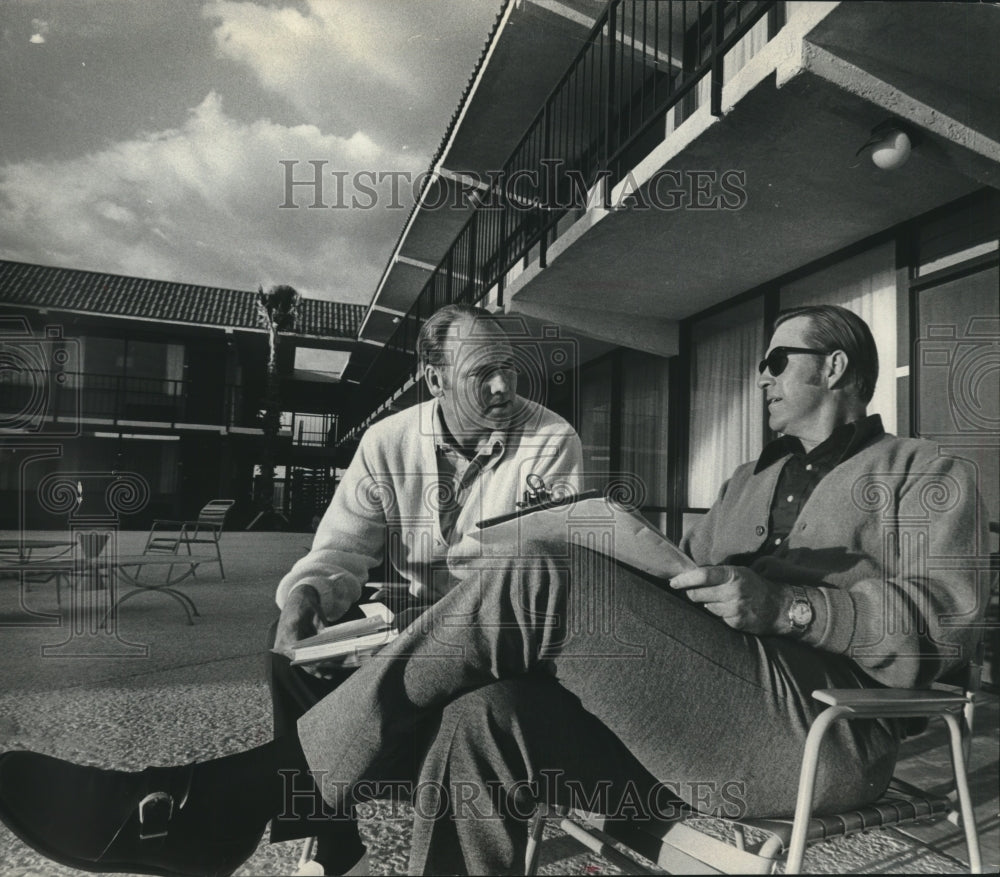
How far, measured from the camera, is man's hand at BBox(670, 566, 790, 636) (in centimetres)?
87

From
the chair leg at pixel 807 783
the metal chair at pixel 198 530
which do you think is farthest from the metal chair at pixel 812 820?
the metal chair at pixel 198 530

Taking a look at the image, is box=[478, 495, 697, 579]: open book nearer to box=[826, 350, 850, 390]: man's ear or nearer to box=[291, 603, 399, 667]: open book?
box=[291, 603, 399, 667]: open book

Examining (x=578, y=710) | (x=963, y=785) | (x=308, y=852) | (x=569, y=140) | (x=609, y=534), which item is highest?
(x=569, y=140)

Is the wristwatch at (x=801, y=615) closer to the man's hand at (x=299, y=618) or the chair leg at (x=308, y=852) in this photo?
the man's hand at (x=299, y=618)

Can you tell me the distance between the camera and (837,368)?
3.98 ft

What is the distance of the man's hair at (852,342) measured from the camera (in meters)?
1.20

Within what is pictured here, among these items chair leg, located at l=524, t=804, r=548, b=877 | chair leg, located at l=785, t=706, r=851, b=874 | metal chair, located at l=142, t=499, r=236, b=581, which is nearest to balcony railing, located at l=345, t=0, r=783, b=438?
metal chair, located at l=142, t=499, r=236, b=581

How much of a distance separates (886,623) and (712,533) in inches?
19.2

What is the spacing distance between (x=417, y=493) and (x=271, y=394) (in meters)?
0.37

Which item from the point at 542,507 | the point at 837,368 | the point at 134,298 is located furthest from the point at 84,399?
the point at 837,368

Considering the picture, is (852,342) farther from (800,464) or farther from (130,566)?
(130,566)

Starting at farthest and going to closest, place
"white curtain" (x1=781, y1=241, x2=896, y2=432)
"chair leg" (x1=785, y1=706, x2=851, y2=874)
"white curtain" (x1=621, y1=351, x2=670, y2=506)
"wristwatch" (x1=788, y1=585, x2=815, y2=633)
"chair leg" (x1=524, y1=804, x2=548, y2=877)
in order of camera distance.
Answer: "white curtain" (x1=621, y1=351, x2=670, y2=506), "white curtain" (x1=781, y1=241, x2=896, y2=432), "chair leg" (x1=524, y1=804, x2=548, y2=877), "wristwatch" (x1=788, y1=585, x2=815, y2=633), "chair leg" (x1=785, y1=706, x2=851, y2=874)

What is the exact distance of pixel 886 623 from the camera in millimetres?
905

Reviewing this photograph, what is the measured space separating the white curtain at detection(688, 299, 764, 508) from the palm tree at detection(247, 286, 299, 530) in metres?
0.92
